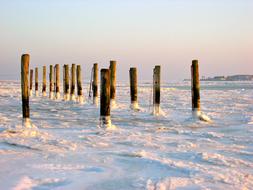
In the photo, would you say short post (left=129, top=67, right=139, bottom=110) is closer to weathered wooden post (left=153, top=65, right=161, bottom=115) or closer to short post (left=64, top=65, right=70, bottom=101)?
weathered wooden post (left=153, top=65, right=161, bottom=115)

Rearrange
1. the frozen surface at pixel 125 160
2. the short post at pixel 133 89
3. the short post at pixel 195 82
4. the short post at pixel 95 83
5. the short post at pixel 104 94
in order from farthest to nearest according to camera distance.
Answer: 1. the short post at pixel 95 83
2. the short post at pixel 133 89
3. the short post at pixel 195 82
4. the short post at pixel 104 94
5. the frozen surface at pixel 125 160

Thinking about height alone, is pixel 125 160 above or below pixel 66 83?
below

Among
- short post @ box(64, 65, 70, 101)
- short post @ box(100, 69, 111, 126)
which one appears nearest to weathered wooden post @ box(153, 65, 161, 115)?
short post @ box(100, 69, 111, 126)

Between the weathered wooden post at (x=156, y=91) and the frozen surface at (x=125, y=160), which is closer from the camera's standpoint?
the frozen surface at (x=125, y=160)

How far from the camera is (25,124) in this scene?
33.1ft

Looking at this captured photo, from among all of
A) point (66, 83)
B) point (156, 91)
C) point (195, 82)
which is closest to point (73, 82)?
point (66, 83)

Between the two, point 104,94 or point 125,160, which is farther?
point 104,94

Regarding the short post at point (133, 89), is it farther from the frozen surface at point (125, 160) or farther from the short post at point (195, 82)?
the frozen surface at point (125, 160)

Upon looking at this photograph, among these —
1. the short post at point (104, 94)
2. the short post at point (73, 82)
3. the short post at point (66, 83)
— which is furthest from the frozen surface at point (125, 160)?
the short post at point (66, 83)

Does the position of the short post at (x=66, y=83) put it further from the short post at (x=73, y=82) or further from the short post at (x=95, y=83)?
the short post at (x=95, y=83)

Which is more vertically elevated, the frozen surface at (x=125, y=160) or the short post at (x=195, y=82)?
the short post at (x=195, y=82)

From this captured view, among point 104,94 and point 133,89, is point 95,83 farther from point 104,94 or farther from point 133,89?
point 104,94

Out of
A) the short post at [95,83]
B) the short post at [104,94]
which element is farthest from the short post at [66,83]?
the short post at [104,94]

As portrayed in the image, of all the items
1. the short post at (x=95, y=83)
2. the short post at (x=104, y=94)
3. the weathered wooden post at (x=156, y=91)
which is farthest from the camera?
the short post at (x=95, y=83)
